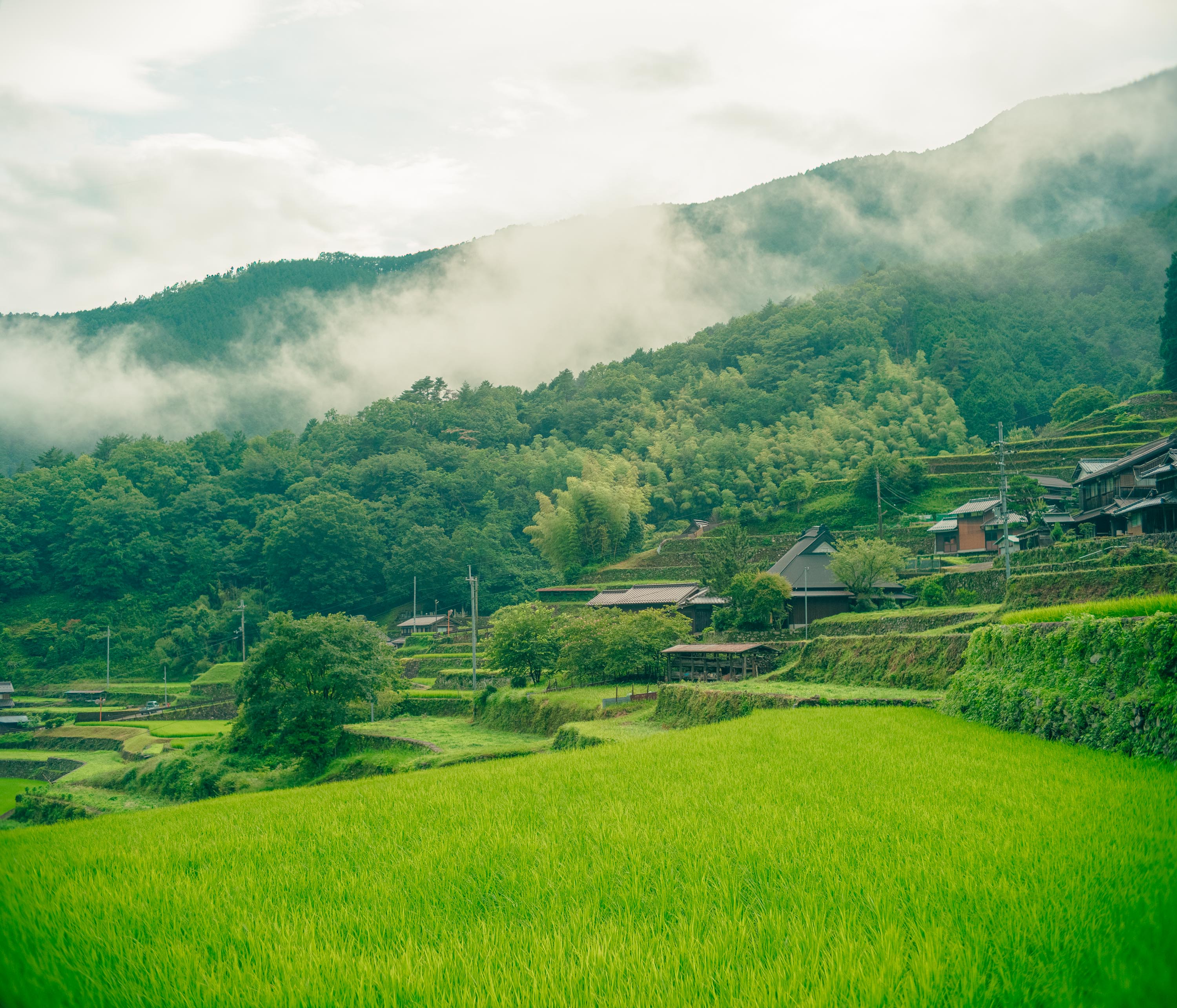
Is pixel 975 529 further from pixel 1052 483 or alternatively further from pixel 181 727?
pixel 181 727

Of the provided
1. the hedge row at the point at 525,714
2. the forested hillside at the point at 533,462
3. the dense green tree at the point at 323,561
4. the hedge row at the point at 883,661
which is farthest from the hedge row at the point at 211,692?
the hedge row at the point at 883,661

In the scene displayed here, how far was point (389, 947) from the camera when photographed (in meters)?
3.99

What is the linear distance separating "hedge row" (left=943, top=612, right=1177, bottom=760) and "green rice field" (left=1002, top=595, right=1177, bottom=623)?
1.35 ft

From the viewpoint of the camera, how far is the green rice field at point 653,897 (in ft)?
10.6

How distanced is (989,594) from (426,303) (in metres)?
165

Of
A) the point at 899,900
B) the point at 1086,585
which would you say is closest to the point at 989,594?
the point at 1086,585

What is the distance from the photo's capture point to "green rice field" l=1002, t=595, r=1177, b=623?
9.73 m

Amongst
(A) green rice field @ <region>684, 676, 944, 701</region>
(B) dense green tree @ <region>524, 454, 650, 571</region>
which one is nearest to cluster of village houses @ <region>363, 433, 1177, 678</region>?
(A) green rice field @ <region>684, 676, 944, 701</region>

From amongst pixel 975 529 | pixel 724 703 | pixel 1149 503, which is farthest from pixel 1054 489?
pixel 724 703

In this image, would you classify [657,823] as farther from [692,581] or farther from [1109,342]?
[1109,342]

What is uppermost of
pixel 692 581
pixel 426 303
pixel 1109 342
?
pixel 426 303

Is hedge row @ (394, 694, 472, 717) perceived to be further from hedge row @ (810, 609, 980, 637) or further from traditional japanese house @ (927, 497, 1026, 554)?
traditional japanese house @ (927, 497, 1026, 554)

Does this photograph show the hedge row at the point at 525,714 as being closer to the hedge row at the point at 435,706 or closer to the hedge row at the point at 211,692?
the hedge row at the point at 435,706

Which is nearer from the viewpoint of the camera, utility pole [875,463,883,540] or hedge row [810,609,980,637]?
hedge row [810,609,980,637]
